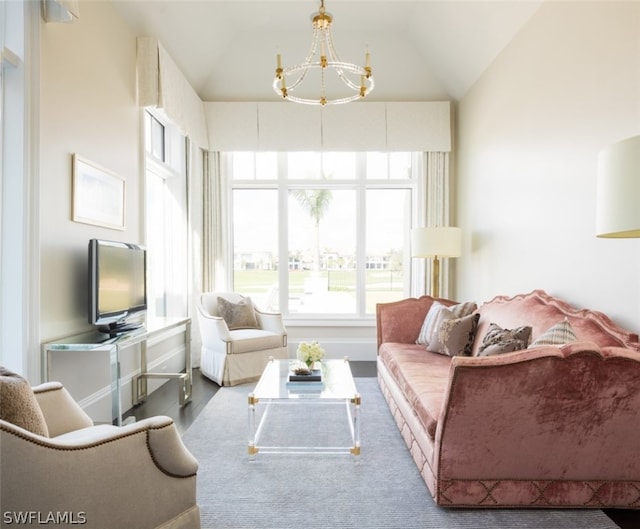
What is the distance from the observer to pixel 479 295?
4.54 metres

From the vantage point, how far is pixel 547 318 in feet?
8.71

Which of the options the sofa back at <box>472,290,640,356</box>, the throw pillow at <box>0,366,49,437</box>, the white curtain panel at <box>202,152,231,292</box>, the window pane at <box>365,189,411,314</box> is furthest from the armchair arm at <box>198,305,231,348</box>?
the throw pillow at <box>0,366,49,437</box>

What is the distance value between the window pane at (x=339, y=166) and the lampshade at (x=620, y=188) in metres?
4.16

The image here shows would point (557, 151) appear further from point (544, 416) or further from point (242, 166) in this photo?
point (242, 166)

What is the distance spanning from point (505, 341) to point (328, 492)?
4.37ft

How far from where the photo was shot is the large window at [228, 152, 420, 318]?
5504 millimetres

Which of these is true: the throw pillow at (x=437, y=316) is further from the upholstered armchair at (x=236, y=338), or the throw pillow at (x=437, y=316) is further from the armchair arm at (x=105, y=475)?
the armchair arm at (x=105, y=475)

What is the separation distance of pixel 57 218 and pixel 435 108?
4.33 metres

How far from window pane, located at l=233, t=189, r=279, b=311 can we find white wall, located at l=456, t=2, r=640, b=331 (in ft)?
8.34

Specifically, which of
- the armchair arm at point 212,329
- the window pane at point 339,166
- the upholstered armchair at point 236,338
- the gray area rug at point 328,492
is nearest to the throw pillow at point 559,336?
the gray area rug at point 328,492

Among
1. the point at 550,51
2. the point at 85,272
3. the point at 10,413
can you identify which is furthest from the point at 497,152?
the point at 10,413

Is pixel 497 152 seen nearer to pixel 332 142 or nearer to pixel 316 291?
pixel 332 142

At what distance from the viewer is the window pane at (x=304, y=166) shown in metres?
5.51

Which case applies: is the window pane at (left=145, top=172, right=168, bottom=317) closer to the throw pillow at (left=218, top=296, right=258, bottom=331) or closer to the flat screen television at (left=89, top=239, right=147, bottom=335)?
the throw pillow at (left=218, top=296, right=258, bottom=331)
